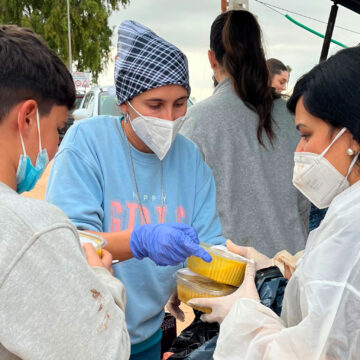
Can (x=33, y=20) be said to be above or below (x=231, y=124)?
below

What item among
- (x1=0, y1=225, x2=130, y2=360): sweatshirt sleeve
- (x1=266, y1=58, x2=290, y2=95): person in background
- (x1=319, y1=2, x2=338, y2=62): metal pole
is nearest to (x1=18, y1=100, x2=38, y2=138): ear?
(x1=0, y1=225, x2=130, y2=360): sweatshirt sleeve

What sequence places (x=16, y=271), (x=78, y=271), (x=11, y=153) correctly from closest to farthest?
(x=16, y=271)
(x=78, y=271)
(x=11, y=153)

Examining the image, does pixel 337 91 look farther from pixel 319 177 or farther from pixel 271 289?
pixel 271 289

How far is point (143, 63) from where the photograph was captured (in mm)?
2082

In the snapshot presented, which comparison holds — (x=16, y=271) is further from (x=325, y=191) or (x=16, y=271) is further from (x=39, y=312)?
(x=325, y=191)

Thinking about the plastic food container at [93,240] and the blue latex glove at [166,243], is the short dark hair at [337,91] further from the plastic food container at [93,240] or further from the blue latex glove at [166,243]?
the plastic food container at [93,240]

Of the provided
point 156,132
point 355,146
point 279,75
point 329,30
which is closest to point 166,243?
point 156,132

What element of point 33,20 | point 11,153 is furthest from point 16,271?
point 33,20

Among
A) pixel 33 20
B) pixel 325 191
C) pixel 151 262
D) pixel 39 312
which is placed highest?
pixel 39 312

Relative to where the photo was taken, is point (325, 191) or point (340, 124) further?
point (325, 191)

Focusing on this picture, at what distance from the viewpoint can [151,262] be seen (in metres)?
1.99

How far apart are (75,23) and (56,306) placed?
24.9 m

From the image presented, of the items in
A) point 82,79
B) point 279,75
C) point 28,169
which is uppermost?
point 28,169

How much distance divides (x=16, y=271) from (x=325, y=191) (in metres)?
1.18
